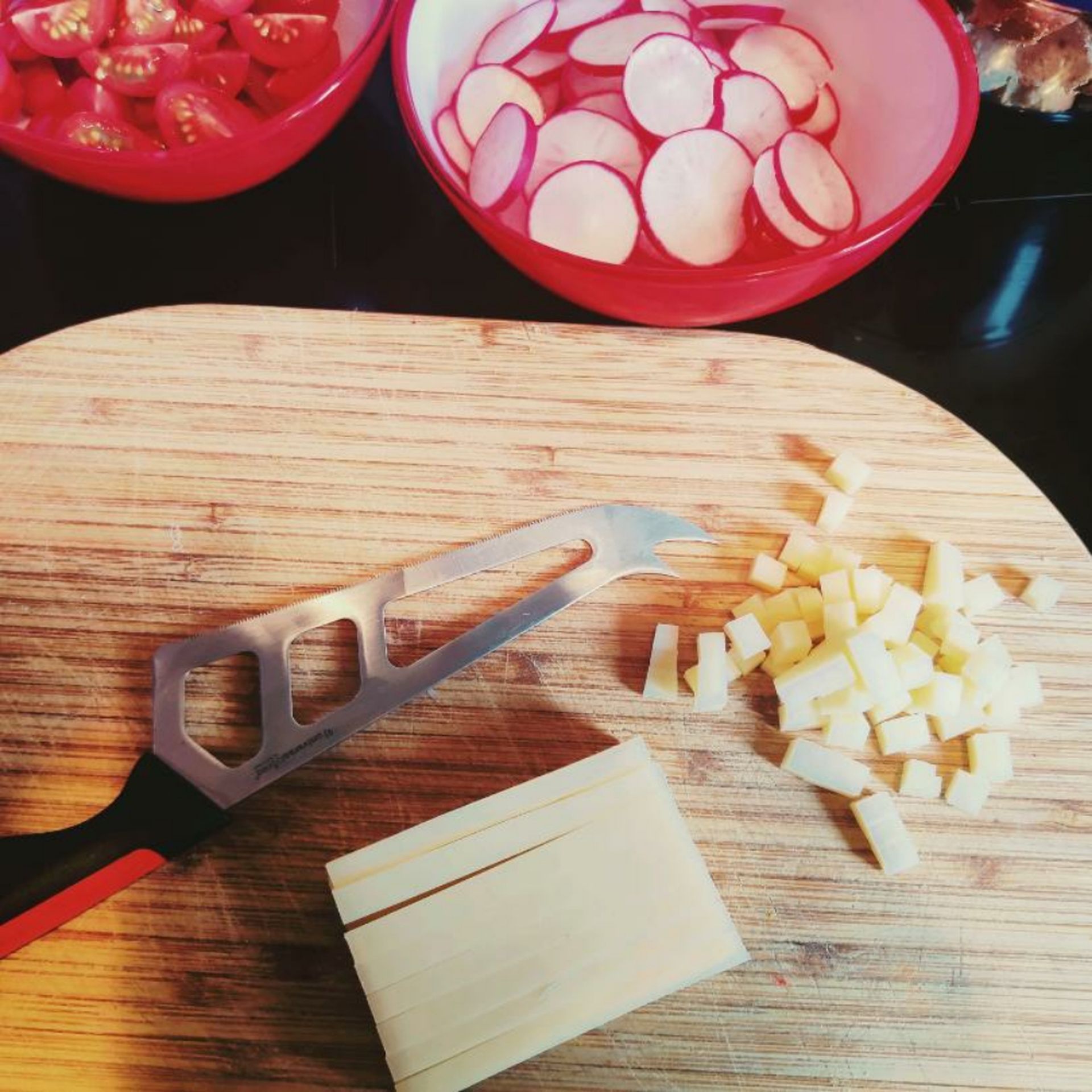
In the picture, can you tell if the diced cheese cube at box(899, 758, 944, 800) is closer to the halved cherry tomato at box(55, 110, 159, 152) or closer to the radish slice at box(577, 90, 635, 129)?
the radish slice at box(577, 90, 635, 129)

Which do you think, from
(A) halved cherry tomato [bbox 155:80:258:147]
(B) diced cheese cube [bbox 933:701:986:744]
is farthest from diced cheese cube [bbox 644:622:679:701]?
(A) halved cherry tomato [bbox 155:80:258:147]

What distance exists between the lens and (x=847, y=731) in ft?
4.27

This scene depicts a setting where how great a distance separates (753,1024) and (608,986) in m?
0.21

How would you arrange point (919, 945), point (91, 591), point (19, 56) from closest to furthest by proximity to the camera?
point (919, 945) → point (91, 591) → point (19, 56)

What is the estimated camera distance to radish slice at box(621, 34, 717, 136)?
1432mm

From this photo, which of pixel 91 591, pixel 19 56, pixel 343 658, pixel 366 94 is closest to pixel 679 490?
pixel 343 658

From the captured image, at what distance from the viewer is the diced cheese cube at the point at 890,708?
128 cm

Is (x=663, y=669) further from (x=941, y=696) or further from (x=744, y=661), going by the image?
(x=941, y=696)

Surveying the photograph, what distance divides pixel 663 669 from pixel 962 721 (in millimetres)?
381

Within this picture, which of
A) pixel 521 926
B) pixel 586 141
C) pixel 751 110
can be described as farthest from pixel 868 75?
pixel 521 926

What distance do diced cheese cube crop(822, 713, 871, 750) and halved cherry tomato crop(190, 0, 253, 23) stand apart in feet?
4.25

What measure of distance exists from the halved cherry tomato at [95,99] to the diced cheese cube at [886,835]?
139cm

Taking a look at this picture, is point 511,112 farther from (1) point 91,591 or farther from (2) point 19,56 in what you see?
(1) point 91,591

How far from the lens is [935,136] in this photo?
1.38 m
